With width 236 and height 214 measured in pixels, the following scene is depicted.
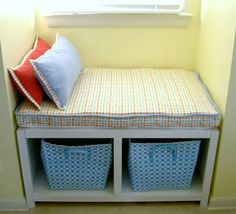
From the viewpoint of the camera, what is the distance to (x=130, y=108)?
1734 millimetres

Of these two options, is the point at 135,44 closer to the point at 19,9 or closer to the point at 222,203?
the point at 19,9

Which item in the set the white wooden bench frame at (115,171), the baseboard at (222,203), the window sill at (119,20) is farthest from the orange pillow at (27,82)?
the baseboard at (222,203)

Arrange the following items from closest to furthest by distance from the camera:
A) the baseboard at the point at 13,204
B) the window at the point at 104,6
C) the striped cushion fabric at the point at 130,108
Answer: the striped cushion fabric at the point at 130,108
the baseboard at the point at 13,204
the window at the point at 104,6

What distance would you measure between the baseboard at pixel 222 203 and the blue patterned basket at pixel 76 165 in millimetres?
609

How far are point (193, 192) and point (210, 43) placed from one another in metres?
0.83

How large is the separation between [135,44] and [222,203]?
1.07m

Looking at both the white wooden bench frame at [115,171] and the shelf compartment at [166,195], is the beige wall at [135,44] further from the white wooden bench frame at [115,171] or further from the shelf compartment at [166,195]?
the shelf compartment at [166,195]

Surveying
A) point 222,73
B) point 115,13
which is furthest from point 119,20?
point 222,73

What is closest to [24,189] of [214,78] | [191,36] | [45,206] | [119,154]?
[45,206]

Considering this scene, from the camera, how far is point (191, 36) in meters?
2.16

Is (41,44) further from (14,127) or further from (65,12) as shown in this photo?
(14,127)

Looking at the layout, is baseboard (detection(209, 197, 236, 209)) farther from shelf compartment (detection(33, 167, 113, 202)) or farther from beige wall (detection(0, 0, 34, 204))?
beige wall (detection(0, 0, 34, 204))

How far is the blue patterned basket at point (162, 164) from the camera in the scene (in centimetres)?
178

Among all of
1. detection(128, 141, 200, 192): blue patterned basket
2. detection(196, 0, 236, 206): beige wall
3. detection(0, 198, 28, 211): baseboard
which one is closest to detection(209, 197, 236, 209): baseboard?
detection(196, 0, 236, 206): beige wall
